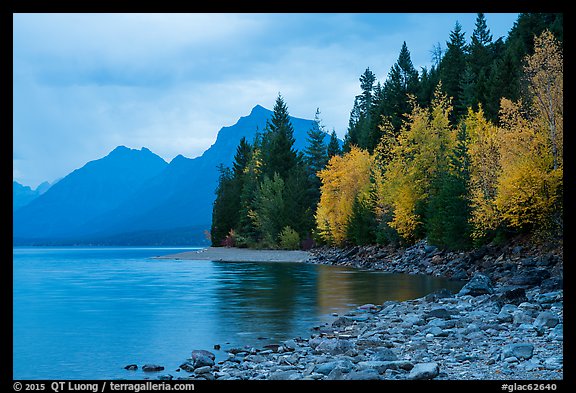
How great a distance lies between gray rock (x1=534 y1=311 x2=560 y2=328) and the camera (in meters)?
15.2

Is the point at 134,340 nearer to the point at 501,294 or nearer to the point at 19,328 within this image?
the point at 19,328

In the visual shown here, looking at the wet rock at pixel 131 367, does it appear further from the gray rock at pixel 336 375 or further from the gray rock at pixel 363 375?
the gray rock at pixel 363 375

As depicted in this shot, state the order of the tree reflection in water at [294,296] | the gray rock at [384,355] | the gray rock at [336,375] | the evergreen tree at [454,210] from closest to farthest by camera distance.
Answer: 1. the gray rock at [336,375]
2. the gray rock at [384,355]
3. the tree reflection in water at [294,296]
4. the evergreen tree at [454,210]

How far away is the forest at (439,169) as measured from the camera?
3241cm

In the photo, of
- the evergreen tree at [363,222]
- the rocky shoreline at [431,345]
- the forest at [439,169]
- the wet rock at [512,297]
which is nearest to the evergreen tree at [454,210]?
the forest at [439,169]

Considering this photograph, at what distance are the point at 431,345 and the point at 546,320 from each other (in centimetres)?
360

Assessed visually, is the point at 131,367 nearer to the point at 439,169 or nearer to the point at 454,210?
the point at 454,210

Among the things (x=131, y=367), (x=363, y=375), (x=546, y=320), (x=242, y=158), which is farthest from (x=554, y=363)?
(x=242, y=158)

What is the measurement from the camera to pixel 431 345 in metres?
14.2

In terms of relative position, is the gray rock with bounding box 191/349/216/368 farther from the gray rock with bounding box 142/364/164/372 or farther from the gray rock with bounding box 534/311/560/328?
the gray rock with bounding box 534/311/560/328

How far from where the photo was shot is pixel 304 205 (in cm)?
8981

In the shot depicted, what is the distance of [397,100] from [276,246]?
28920mm

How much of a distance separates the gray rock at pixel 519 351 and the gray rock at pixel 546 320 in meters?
3.45
